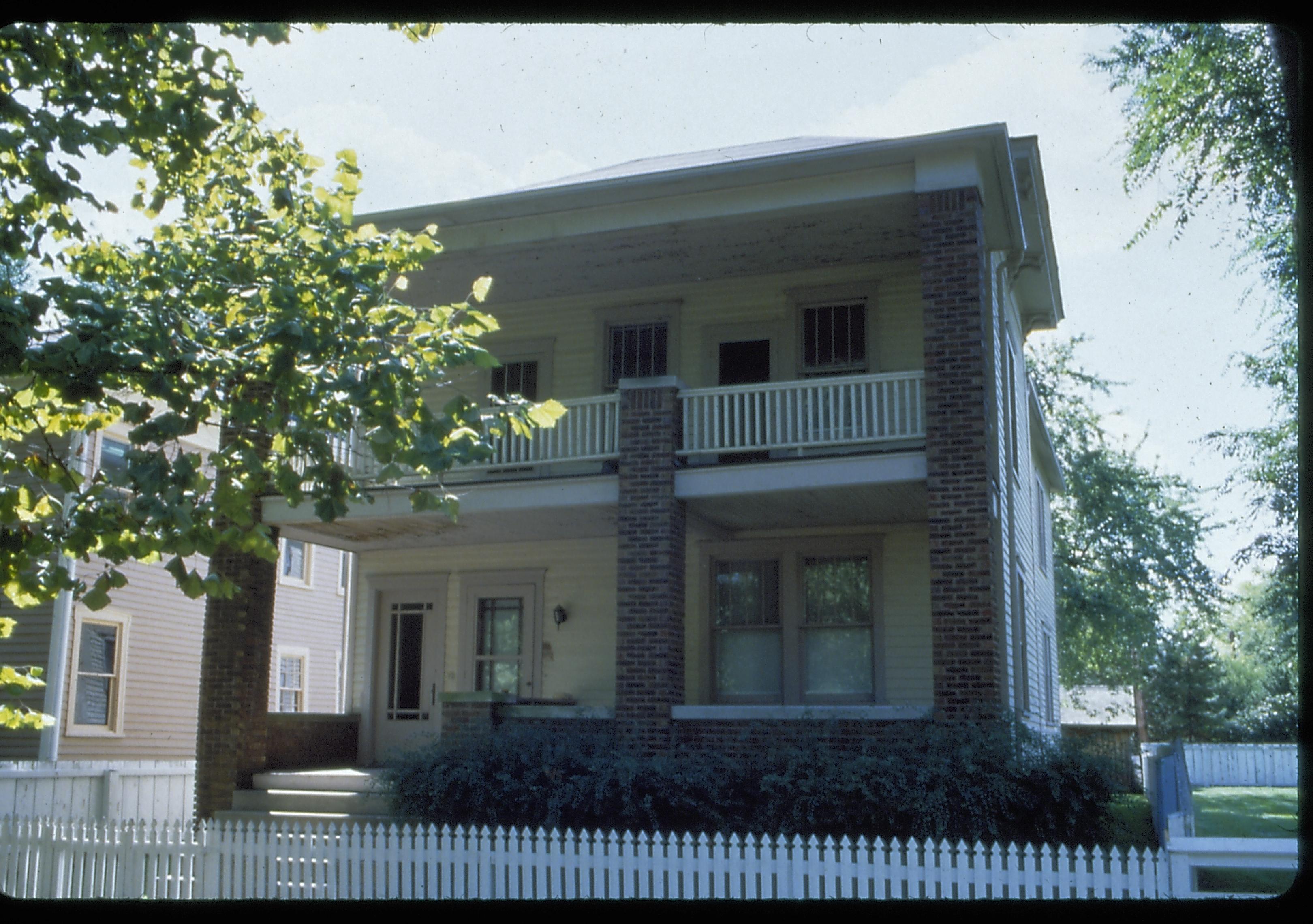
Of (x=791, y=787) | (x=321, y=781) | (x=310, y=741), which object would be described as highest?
(x=310, y=741)

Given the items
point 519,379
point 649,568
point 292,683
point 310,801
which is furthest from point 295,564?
point 649,568

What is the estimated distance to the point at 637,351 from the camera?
15.7 metres

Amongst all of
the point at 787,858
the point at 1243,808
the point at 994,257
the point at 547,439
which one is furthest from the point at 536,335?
the point at 1243,808

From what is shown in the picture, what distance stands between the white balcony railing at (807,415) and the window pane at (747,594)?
5.54 feet

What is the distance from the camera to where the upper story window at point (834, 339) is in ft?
48.2

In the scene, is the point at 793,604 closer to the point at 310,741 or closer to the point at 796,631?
the point at 796,631

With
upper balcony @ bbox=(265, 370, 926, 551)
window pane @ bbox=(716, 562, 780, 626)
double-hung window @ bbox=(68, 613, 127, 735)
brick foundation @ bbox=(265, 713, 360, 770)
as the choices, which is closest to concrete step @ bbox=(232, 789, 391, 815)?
brick foundation @ bbox=(265, 713, 360, 770)

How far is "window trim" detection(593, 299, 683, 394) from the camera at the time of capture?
1551 centimetres

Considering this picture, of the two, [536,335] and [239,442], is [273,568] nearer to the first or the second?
[536,335]

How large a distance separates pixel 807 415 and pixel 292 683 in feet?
51.2

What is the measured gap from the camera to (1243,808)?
22.7 metres

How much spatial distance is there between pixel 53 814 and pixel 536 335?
840 centimetres

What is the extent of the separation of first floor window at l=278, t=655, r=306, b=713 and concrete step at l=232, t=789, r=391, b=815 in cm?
1094

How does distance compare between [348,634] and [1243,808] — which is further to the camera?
[1243,808]
